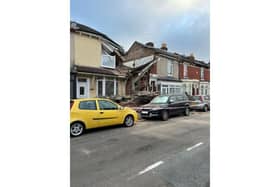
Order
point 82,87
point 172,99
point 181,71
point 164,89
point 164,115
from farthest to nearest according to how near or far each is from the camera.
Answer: point 181,71 < point 164,89 < point 82,87 < point 172,99 < point 164,115

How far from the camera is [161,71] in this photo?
1375 cm

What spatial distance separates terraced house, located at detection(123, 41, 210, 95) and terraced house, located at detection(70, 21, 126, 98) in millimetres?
1346

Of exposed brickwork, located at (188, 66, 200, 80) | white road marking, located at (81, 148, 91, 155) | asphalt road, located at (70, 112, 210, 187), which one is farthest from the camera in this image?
exposed brickwork, located at (188, 66, 200, 80)

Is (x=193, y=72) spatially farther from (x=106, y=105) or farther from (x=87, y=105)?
(x=87, y=105)

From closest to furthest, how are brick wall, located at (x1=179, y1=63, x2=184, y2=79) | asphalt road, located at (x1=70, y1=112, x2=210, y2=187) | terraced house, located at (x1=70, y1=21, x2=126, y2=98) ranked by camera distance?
asphalt road, located at (x1=70, y1=112, x2=210, y2=187) < terraced house, located at (x1=70, y1=21, x2=126, y2=98) < brick wall, located at (x1=179, y1=63, x2=184, y2=79)

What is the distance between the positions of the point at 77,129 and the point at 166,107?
3.80 metres

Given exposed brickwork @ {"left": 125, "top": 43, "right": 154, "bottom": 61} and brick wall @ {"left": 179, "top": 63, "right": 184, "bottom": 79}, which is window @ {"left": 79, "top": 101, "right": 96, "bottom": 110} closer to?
exposed brickwork @ {"left": 125, "top": 43, "right": 154, "bottom": 61}

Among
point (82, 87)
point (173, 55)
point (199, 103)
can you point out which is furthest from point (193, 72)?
point (82, 87)

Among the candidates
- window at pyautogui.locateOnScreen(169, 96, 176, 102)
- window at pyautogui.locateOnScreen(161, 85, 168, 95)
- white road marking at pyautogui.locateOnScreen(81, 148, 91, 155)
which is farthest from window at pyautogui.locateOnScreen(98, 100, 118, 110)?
window at pyautogui.locateOnScreen(161, 85, 168, 95)

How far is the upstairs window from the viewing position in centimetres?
1014

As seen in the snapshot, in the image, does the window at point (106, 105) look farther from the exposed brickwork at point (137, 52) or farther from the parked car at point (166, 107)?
the exposed brickwork at point (137, 52)
